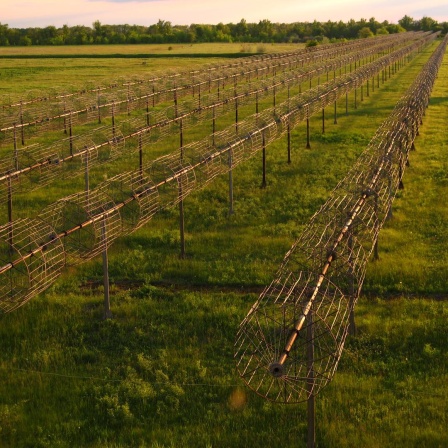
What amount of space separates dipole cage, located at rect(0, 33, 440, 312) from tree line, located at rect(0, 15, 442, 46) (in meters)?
112

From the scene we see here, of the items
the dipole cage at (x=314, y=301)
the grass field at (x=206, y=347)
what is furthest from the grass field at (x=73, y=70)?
the dipole cage at (x=314, y=301)

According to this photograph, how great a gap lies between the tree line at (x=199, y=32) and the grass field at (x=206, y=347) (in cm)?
11243

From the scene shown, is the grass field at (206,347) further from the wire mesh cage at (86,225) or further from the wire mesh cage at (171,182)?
the wire mesh cage at (171,182)

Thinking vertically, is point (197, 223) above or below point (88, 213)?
below

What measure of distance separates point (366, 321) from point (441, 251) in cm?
367

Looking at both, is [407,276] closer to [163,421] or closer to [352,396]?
[352,396]

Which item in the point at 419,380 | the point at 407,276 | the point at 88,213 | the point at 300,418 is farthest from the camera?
the point at 407,276

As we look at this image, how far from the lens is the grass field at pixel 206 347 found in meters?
6.77

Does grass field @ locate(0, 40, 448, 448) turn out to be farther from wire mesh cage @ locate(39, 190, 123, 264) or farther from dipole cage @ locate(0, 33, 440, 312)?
wire mesh cage @ locate(39, 190, 123, 264)

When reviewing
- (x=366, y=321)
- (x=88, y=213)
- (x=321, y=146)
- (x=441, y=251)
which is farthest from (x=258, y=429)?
(x=321, y=146)

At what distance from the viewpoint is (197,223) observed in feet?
46.4

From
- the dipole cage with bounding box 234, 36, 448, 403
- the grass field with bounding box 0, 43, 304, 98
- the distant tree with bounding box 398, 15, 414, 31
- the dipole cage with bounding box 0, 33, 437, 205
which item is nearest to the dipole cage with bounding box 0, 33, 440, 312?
the dipole cage with bounding box 0, 33, 437, 205

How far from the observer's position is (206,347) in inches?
335

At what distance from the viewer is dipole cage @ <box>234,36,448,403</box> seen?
583 cm
